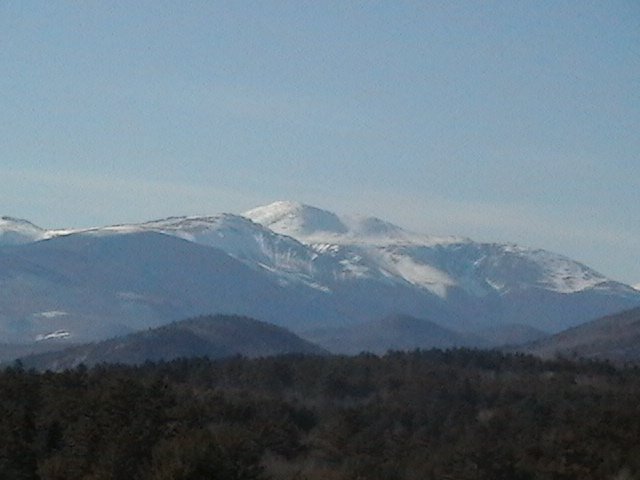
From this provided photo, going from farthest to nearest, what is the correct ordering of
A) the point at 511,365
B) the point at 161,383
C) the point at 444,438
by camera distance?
the point at 511,365, the point at 444,438, the point at 161,383

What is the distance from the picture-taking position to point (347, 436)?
58344 millimetres

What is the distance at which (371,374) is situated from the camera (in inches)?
4023

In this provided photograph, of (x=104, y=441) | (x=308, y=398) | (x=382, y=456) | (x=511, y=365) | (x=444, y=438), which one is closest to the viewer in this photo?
(x=104, y=441)

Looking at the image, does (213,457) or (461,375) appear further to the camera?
(461,375)

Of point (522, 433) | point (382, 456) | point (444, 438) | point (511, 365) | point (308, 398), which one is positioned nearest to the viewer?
Answer: point (382, 456)

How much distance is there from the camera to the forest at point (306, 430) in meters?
38.2

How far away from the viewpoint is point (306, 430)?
64.9 m

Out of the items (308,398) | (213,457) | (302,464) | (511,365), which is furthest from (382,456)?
(511,365)

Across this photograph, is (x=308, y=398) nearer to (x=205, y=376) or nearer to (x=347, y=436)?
(x=205, y=376)

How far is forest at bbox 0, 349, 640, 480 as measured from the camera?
38.2 metres

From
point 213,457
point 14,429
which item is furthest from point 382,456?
point 213,457

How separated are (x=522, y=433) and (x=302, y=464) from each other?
10619 mm

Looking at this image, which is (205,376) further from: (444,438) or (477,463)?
(477,463)

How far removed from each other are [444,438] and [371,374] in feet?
140
